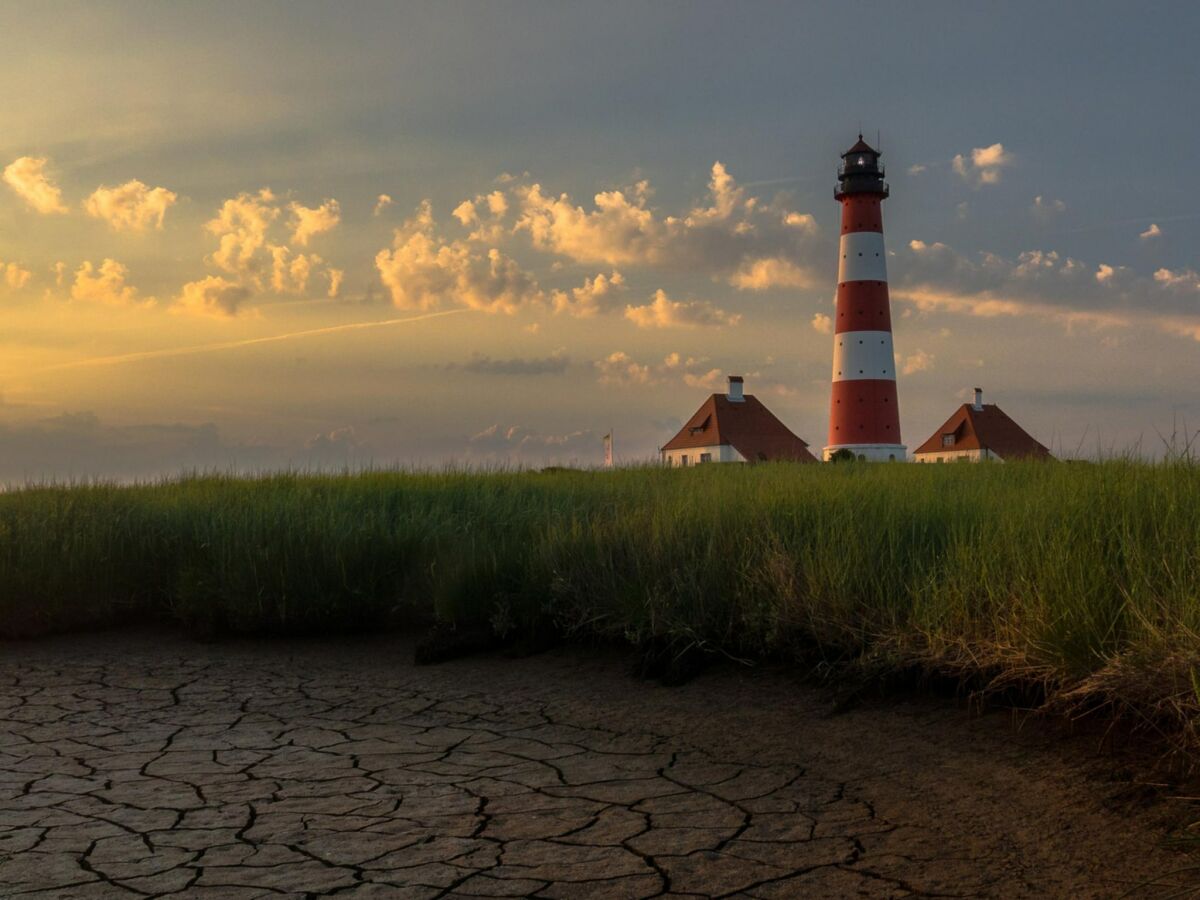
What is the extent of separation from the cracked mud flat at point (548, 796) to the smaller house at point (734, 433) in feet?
115

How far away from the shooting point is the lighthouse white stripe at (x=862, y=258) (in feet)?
104

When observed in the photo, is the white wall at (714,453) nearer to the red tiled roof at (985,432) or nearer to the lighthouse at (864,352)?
the lighthouse at (864,352)

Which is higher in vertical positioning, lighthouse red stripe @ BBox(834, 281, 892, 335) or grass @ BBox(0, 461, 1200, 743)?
lighthouse red stripe @ BBox(834, 281, 892, 335)

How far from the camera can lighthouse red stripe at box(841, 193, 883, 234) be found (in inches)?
1277

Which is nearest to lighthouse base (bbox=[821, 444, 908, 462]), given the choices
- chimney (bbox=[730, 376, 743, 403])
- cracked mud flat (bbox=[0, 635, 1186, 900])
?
chimney (bbox=[730, 376, 743, 403])

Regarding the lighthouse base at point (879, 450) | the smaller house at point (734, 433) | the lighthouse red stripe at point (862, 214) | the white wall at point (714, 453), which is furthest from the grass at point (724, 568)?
the smaller house at point (734, 433)

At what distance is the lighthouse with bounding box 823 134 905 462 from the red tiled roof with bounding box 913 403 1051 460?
12.7 meters

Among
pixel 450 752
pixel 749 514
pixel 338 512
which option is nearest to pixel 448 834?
pixel 450 752

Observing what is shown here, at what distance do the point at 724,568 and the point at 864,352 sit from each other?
1031 inches

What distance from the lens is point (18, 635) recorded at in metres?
8.41

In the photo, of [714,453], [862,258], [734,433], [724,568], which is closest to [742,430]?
[734,433]

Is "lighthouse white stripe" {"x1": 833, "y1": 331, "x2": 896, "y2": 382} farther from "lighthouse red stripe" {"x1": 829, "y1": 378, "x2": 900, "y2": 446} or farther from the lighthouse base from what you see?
the lighthouse base

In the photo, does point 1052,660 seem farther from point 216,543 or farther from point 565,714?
point 216,543

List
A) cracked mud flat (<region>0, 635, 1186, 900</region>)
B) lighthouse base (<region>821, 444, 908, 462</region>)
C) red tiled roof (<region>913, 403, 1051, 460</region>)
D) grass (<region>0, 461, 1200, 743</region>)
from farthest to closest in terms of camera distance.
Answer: red tiled roof (<region>913, 403, 1051, 460</region>) → lighthouse base (<region>821, 444, 908, 462</region>) → grass (<region>0, 461, 1200, 743</region>) → cracked mud flat (<region>0, 635, 1186, 900</region>)
